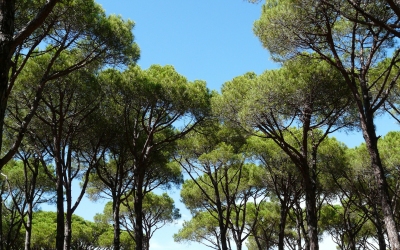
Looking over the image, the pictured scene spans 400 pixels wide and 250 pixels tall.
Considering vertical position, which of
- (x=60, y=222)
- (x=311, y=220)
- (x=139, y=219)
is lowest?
(x=311, y=220)

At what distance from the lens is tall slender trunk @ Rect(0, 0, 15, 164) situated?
257 centimetres

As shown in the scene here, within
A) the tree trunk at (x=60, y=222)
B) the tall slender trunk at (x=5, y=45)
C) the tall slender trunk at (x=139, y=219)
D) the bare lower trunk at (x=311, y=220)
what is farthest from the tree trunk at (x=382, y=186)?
the tree trunk at (x=60, y=222)

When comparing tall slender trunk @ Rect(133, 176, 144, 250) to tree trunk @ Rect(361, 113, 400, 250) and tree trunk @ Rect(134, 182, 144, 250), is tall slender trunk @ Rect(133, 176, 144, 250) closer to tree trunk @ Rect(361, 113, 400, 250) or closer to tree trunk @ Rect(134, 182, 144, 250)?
tree trunk @ Rect(134, 182, 144, 250)

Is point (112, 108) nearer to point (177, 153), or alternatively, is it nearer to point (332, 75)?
point (177, 153)

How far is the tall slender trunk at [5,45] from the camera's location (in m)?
2.57

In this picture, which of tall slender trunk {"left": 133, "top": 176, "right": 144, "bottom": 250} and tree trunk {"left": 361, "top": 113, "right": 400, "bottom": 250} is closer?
tree trunk {"left": 361, "top": 113, "right": 400, "bottom": 250}

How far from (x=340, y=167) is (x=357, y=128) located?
16.0 ft

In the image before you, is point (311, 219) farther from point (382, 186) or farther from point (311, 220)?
point (382, 186)

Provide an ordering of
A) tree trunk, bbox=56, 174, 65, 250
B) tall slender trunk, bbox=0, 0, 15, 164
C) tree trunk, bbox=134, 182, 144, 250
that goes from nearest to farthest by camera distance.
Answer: tall slender trunk, bbox=0, 0, 15, 164 → tree trunk, bbox=56, 174, 65, 250 → tree trunk, bbox=134, 182, 144, 250

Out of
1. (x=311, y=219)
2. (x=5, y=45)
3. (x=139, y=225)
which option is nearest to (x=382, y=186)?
(x=311, y=219)

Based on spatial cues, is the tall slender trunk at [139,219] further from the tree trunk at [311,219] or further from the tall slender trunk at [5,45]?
the tall slender trunk at [5,45]

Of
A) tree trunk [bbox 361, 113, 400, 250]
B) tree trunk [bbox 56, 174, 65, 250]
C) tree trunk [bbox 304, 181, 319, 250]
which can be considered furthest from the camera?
tree trunk [bbox 304, 181, 319, 250]

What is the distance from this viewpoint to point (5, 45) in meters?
2.63

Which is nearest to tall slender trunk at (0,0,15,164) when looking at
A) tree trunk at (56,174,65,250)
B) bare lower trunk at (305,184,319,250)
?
tree trunk at (56,174,65,250)
